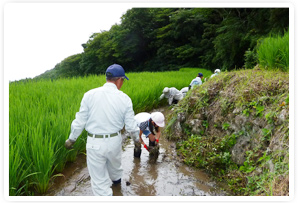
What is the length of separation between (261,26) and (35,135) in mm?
7865

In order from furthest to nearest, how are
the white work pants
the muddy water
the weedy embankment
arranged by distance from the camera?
the muddy water < the weedy embankment < the white work pants

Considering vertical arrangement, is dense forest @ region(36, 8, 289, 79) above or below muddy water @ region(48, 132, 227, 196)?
above

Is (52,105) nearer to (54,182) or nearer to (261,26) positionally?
(54,182)

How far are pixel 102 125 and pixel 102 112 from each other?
0.13m

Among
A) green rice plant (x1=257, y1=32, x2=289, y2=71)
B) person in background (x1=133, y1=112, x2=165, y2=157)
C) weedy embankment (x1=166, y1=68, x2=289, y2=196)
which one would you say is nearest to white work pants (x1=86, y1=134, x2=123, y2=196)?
person in background (x1=133, y1=112, x2=165, y2=157)

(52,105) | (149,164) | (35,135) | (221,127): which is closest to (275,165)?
(221,127)

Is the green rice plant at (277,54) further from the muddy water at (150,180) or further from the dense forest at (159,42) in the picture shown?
the dense forest at (159,42)

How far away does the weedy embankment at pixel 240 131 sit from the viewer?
2.12 metres

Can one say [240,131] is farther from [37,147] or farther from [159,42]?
[159,42]

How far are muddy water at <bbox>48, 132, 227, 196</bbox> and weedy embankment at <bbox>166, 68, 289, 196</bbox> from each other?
24 cm

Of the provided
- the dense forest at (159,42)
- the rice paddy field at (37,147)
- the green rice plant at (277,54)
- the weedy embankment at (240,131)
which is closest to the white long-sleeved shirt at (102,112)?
the rice paddy field at (37,147)

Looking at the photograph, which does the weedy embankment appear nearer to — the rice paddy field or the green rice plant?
the green rice plant

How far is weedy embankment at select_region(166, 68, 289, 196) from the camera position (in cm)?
212

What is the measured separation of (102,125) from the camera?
1.94 m
